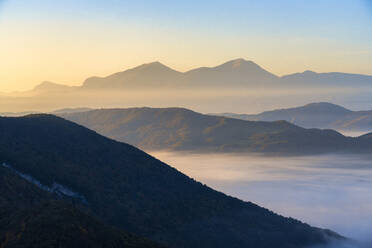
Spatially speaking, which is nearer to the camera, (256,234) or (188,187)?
(256,234)

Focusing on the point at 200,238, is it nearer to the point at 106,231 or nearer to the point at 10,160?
the point at 10,160

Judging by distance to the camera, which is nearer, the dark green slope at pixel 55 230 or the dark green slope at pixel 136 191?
the dark green slope at pixel 55 230

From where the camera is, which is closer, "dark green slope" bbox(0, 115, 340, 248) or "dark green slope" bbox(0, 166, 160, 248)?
"dark green slope" bbox(0, 166, 160, 248)

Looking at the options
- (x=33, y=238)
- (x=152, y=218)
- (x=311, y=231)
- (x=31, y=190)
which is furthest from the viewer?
(x=311, y=231)

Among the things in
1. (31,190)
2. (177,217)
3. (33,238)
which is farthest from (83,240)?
(177,217)
